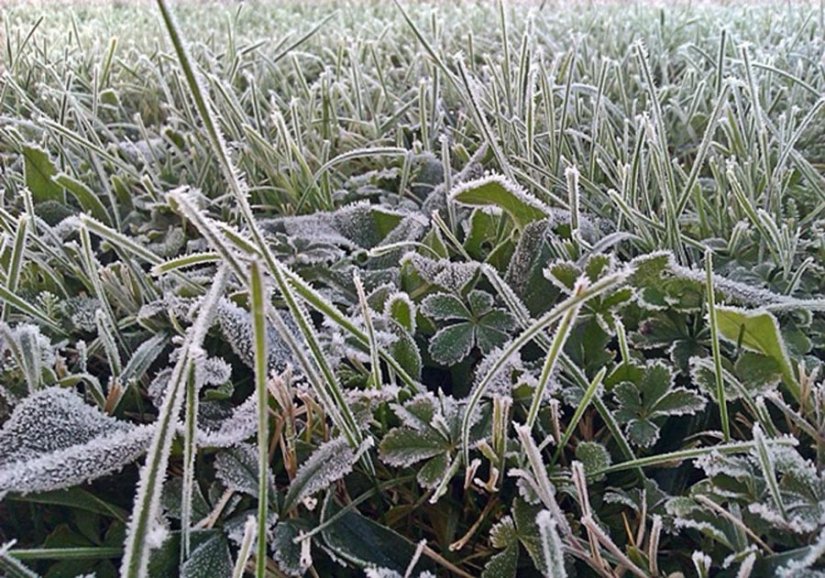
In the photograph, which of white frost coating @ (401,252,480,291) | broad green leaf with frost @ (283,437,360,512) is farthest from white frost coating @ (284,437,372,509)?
white frost coating @ (401,252,480,291)

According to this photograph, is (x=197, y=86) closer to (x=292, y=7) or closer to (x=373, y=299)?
(x=373, y=299)

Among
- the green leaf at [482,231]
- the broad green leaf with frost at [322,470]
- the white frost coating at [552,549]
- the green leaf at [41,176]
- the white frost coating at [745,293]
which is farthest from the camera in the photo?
the green leaf at [41,176]

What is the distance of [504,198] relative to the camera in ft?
2.23

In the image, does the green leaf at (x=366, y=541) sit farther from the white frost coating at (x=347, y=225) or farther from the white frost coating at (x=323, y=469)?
the white frost coating at (x=347, y=225)

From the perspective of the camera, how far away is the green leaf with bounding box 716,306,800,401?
1.78 ft

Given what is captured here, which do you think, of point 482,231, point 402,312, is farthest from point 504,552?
point 482,231

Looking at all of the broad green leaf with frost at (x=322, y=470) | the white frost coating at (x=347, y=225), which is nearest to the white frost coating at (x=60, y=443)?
the broad green leaf with frost at (x=322, y=470)

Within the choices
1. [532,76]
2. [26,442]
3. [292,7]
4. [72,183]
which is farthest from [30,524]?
[292,7]

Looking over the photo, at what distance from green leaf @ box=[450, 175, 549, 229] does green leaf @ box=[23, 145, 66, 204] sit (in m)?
0.56

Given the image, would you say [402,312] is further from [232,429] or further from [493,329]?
[232,429]

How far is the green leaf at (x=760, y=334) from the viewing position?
1.78 ft

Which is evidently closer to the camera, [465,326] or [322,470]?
[322,470]

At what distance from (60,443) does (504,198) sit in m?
0.43

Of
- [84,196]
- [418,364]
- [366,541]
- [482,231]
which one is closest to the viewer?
[366,541]
